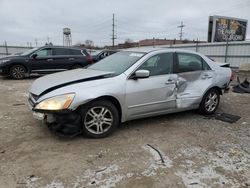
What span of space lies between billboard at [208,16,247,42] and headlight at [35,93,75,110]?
876 inches

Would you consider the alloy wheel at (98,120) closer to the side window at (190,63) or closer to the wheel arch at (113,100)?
the wheel arch at (113,100)

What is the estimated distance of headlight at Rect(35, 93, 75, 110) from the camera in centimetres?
359

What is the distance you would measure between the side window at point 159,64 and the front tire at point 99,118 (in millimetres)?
1034

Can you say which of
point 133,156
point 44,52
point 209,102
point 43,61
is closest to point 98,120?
point 133,156

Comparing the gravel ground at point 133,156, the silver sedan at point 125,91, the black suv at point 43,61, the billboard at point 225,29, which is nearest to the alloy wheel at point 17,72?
the black suv at point 43,61

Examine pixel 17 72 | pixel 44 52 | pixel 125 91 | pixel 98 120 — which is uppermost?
pixel 44 52

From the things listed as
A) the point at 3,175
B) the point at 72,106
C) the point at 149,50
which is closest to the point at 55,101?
the point at 72,106

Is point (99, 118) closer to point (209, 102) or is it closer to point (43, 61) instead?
point (209, 102)

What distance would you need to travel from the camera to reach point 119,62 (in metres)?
4.75

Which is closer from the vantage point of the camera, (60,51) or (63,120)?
(63,120)

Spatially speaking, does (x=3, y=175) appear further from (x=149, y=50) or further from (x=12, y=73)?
(x=12, y=73)

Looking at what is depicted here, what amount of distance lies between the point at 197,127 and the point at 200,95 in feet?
2.72

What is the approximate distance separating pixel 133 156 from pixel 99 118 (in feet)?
2.95

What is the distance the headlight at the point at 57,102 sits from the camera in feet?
11.8
